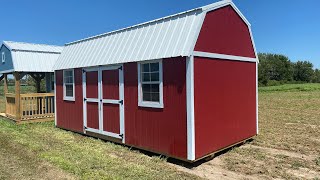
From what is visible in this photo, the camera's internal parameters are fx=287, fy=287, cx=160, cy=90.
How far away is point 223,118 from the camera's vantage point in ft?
23.9

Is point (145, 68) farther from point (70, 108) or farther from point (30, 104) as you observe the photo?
point (30, 104)

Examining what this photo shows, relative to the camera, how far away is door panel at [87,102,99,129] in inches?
368

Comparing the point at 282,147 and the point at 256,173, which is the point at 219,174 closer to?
the point at 256,173

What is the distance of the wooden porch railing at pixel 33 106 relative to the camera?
46.0ft

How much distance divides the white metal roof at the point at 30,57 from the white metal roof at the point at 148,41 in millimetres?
5072

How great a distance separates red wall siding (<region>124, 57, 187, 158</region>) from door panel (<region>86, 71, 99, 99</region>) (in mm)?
1820

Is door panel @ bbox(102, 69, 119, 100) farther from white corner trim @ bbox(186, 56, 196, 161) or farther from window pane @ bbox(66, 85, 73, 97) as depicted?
white corner trim @ bbox(186, 56, 196, 161)

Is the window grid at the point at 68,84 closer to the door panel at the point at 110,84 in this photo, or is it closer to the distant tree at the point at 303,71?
the door panel at the point at 110,84

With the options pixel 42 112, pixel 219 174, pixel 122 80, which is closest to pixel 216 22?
pixel 122 80

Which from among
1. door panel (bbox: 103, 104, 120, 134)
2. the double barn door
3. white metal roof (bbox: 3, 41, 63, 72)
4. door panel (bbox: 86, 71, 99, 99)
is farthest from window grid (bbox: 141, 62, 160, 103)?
white metal roof (bbox: 3, 41, 63, 72)

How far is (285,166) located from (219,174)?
5.12ft

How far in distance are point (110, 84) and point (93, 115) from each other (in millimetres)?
1537

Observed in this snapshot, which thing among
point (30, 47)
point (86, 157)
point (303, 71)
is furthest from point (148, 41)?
point (303, 71)

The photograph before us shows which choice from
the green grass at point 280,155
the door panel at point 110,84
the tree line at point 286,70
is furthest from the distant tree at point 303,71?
the door panel at point 110,84
